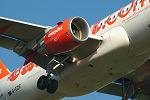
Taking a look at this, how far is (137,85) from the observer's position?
30141 mm

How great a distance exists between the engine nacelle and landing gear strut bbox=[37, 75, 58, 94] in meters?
2.50

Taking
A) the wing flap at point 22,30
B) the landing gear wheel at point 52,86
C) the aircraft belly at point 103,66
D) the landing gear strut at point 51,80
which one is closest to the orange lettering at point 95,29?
the aircraft belly at point 103,66

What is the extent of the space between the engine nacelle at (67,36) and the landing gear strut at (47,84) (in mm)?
2495

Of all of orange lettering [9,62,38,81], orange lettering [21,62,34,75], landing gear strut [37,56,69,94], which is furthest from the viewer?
orange lettering [9,62,38,81]

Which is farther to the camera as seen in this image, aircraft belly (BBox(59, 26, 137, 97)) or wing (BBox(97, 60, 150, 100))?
wing (BBox(97, 60, 150, 100))

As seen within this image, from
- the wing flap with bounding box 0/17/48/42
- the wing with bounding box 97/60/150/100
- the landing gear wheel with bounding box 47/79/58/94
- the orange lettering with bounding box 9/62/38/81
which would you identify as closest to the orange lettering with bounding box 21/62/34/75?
the orange lettering with bounding box 9/62/38/81

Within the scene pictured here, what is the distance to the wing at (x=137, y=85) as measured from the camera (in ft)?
95.4

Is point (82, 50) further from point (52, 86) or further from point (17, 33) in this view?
point (17, 33)

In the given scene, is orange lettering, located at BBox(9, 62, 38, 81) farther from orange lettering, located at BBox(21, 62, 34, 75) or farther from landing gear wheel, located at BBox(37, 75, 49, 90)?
landing gear wheel, located at BBox(37, 75, 49, 90)

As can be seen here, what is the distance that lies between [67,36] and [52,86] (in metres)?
4.12

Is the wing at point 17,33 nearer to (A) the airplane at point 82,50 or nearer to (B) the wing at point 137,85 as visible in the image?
(A) the airplane at point 82,50

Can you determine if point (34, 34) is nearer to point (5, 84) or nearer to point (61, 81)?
point (61, 81)

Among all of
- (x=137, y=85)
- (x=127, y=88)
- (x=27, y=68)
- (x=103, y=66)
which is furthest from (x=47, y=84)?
(x=137, y=85)

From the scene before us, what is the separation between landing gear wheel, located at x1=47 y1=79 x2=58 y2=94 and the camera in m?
25.7
